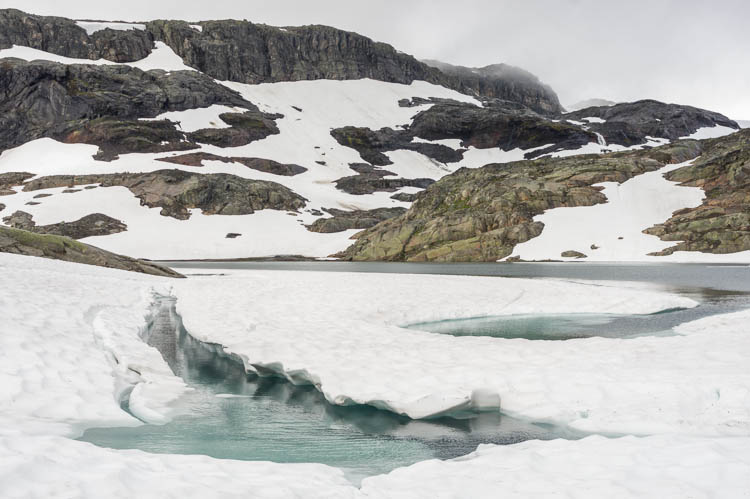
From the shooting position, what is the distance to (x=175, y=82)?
14125 centimetres

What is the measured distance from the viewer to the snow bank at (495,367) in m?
7.80

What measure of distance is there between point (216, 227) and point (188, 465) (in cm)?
8890

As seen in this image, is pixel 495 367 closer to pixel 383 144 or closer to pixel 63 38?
pixel 383 144

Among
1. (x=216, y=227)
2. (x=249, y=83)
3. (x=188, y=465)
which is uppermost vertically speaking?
(x=249, y=83)

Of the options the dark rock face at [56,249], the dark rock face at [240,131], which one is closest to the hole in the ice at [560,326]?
the dark rock face at [56,249]

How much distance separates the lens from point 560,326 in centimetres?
1798

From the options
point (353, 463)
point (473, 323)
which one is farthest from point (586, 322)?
point (353, 463)

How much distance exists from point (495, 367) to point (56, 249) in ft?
100.0

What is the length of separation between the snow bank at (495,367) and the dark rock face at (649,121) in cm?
15674

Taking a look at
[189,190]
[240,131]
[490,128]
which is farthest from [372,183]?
[490,128]

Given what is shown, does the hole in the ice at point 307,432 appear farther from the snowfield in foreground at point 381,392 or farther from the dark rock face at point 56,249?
the dark rock face at point 56,249

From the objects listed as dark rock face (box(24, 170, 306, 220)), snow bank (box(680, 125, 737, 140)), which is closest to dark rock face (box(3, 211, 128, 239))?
dark rock face (box(24, 170, 306, 220))

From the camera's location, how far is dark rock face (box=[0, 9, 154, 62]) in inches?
5782

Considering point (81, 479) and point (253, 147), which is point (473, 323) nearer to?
point (81, 479)
